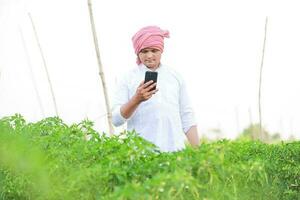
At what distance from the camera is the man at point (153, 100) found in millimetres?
4371

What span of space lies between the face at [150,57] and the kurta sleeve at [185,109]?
0.34 meters

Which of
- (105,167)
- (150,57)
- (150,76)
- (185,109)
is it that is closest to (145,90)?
(150,76)

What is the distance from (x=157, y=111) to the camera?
444cm

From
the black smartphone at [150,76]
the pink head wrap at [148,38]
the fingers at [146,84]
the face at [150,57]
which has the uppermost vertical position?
the pink head wrap at [148,38]

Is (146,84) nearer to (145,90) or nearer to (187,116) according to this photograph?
(145,90)

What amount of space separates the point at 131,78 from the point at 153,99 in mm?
209

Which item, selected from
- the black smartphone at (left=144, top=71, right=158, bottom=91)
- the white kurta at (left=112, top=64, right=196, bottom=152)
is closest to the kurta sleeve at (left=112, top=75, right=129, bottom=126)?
the white kurta at (left=112, top=64, right=196, bottom=152)

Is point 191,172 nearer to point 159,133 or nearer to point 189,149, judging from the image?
point 189,149

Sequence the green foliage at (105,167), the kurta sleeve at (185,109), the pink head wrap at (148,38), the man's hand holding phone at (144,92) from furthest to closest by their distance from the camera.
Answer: the kurta sleeve at (185,109)
the pink head wrap at (148,38)
the man's hand holding phone at (144,92)
the green foliage at (105,167)

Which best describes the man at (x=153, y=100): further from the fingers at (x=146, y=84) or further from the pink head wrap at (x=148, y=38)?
the fingers at (x=146, y=84)

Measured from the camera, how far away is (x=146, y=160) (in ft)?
9.66

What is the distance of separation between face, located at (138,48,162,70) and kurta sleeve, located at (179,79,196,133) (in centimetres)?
34

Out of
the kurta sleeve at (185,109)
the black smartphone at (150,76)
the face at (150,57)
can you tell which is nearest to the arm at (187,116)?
the kurta sleeve at (185,109)

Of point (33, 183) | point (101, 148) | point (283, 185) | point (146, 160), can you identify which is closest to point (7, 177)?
point (33, 183)
